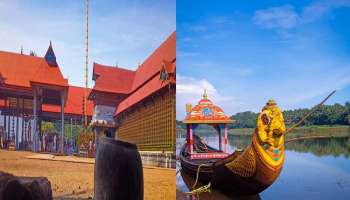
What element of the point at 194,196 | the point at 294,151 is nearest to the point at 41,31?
the point at 194,196

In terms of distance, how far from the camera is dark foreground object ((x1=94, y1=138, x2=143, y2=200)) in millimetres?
1963

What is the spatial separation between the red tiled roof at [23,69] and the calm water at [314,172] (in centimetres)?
217

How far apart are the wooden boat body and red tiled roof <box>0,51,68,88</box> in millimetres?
1443

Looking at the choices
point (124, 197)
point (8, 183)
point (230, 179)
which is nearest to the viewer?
point (124, 197)

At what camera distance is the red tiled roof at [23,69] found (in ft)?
11.5

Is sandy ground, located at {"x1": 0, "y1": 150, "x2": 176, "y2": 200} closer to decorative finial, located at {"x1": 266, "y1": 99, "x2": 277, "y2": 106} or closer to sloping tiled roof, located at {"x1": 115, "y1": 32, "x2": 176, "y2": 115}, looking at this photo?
sloping tiled roof, located at {"x1": 115, "y1": 32, "x2": 176, "y2": 115}

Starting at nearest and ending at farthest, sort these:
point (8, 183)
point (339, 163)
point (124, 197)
Result: point (124, 197) < point (8, 183) < point (339, 163)

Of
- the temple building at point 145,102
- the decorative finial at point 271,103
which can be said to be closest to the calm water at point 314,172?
the decorative finial at point 271,103

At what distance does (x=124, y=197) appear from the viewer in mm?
1957

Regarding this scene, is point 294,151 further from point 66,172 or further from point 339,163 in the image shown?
point 66,172

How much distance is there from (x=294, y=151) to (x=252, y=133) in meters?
0.41

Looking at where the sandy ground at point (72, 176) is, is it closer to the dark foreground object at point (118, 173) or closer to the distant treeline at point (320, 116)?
the distant treeline at point (320, 116)

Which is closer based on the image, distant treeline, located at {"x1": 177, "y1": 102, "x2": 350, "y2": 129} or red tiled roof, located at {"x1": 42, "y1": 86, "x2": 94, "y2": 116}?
distant treeline, located at {"x1": 177, "y1": 102, "x2": 350, "y2": 129}

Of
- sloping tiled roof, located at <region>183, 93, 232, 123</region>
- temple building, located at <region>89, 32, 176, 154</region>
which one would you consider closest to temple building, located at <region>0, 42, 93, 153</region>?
temple building, located at <region>89, 32, 176, 154</region>
